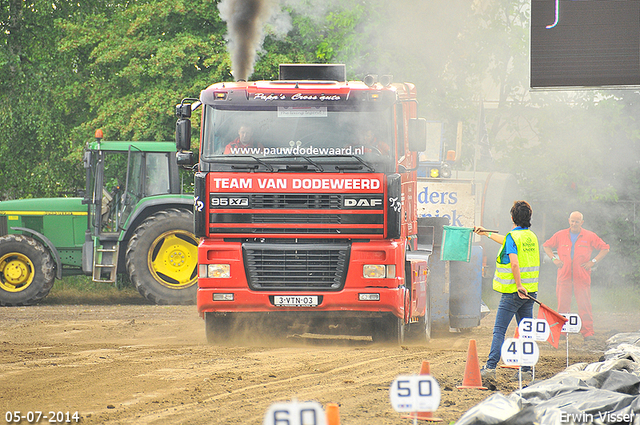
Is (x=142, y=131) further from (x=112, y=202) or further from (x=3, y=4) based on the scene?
(x=3, y=4)

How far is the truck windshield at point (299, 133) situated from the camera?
9.34 meters

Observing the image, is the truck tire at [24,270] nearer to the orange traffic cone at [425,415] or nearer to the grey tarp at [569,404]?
the orange traffic cone at [425,415]

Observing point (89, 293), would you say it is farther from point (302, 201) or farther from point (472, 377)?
point (472, 377)

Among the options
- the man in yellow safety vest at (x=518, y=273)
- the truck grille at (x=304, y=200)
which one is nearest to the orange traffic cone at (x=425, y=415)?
the man in yellow safety vest at (x=518, y=273)

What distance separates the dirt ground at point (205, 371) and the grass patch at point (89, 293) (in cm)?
455

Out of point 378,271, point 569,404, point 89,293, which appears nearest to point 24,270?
point 89,293

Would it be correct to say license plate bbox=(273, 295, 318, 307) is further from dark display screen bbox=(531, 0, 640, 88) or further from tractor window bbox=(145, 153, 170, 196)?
tractor window bbox=(145, 153, 170, 196)

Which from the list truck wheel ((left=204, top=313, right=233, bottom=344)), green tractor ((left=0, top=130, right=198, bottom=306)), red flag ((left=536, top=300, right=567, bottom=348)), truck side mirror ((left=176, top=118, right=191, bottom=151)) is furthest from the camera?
green tractor ((left=0, top=130, right=198, bottom=306))

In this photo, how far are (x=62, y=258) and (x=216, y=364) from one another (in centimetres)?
836

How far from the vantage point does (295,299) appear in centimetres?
940

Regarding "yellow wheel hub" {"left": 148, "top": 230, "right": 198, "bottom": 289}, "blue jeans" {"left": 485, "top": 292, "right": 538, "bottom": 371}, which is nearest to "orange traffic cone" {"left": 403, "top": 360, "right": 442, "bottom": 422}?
"blue jeans" {"left": 485, "top": 292, "right": 538, "bottom": 371}

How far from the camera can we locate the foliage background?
60.3 ft

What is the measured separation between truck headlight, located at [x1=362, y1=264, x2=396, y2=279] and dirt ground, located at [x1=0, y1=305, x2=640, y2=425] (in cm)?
86

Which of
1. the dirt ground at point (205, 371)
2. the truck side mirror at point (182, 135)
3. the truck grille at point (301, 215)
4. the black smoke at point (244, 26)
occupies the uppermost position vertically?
the black smoke at point (244, 26)
